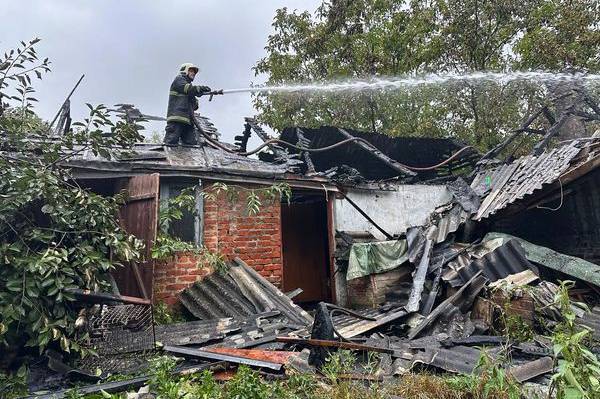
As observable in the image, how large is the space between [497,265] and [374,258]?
2007 millimetres

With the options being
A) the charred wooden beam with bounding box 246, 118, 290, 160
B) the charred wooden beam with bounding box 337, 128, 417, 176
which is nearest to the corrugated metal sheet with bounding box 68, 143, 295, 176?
the charred wooden beam with bounding box 246, 118, 290, 160

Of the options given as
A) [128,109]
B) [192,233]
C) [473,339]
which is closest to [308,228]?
[192,233]

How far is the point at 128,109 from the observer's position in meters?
10.2

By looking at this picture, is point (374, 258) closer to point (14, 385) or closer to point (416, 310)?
point (416, 310)

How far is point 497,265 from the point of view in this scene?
6598 millimetres

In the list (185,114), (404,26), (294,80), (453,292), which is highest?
(404,26)

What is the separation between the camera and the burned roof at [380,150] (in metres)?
10.6

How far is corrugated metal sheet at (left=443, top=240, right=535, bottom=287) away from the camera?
21.5 ft

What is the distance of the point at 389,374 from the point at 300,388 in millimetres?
948

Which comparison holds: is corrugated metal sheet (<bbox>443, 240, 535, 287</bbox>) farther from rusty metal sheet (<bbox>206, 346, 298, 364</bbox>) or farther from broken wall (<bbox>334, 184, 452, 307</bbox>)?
rusty metal sheet (<bbox>206, 346, 298, 364</bbox>)

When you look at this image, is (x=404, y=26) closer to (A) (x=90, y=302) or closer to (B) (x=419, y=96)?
(B) (x=419, y=96)

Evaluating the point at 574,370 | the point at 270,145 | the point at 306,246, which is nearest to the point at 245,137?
the point at 270,145

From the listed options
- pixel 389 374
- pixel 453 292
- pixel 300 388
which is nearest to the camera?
pixel 300 388

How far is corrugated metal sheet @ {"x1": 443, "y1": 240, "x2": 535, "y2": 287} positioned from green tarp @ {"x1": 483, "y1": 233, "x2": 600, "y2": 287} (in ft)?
1.03
